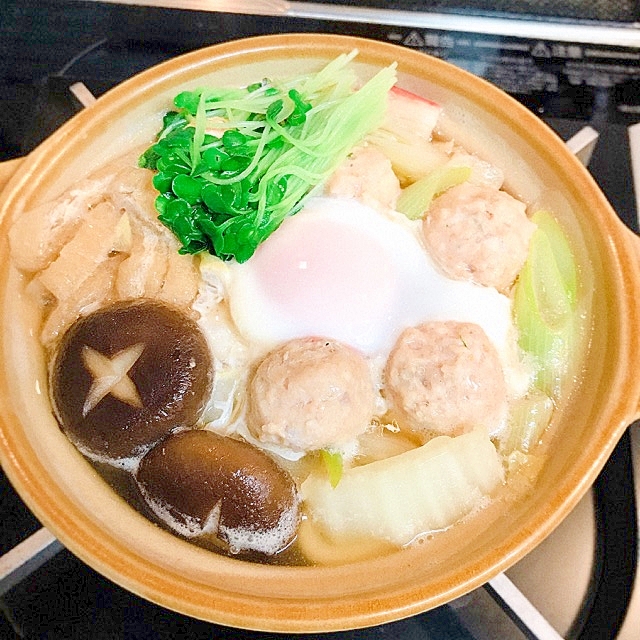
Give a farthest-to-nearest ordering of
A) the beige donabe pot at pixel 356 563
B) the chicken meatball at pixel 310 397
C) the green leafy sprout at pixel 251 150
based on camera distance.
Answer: the green leafy sprout at pixel 251 150 < the chicken meatball at pixel 310 397 < the beige donabe pot at pixel 356 563

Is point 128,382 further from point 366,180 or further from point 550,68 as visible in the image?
point 550,68

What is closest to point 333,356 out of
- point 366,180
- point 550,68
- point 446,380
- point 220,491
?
point 446,380

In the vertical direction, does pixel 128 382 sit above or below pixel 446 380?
above

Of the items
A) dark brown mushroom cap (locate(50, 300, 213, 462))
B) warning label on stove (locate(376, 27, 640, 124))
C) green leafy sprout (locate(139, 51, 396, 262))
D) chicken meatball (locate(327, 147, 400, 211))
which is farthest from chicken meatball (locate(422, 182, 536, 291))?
warning label on stove (locate(376, 27, 640, 124))

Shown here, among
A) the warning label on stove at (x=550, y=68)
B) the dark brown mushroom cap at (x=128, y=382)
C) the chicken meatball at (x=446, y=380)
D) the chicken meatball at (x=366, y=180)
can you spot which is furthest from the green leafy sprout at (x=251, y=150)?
the warning label on stove at (x=550, y=68)

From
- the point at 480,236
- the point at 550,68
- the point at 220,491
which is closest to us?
the point at 220,491

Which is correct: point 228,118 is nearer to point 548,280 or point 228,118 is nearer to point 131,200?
point 131,200

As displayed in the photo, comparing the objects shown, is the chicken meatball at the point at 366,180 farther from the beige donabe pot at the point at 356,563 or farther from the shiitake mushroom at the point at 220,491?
the shiitake mushroom at the point at 220,491
